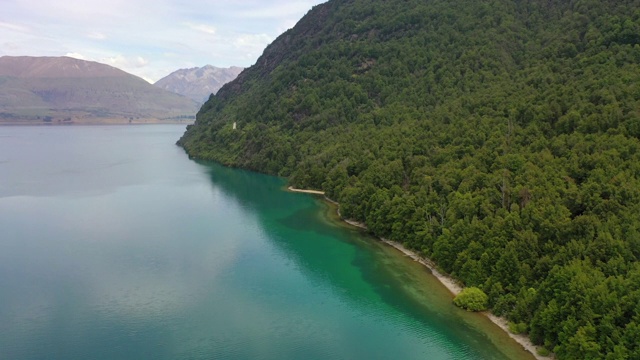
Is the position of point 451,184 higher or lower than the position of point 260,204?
higher

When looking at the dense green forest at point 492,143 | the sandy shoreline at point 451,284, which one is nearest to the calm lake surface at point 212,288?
the sandy shoreline at point 451,284

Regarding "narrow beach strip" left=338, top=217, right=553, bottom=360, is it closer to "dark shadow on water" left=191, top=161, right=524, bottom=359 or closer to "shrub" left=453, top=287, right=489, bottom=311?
"shrub" left=453, top=287, right=489, bottom=311

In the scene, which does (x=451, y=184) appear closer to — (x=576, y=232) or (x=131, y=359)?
(x=576, y=232)

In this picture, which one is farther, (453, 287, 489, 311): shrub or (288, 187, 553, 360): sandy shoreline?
(453, 287, 489, 311): shrub

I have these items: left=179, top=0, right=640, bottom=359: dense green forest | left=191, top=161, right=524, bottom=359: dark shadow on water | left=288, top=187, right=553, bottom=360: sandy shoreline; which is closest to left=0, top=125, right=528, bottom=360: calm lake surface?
left=191, top=161, right=524, bottom=359: dark shadow on water

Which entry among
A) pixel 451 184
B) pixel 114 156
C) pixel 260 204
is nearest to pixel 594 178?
pixel 451 184

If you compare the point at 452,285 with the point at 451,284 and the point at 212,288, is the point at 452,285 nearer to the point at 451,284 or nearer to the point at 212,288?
the point at 451,284
